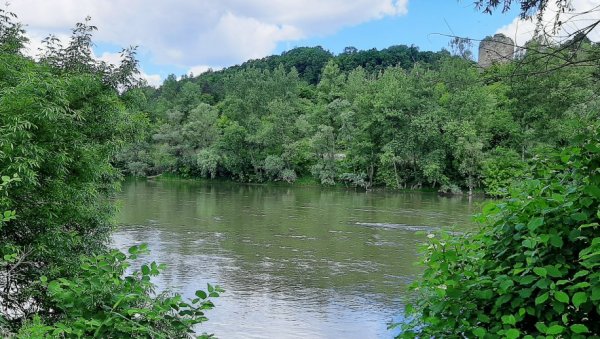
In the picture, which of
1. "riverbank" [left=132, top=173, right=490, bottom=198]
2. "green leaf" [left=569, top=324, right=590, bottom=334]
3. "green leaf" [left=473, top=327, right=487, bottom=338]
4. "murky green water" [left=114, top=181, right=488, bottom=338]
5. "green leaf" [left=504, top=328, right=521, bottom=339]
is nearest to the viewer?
"green leaf" [left=569, top=324, right=590, bottom=334]

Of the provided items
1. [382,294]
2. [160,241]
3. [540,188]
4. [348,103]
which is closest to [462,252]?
[540,188]

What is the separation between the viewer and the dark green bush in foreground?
2398 millimetres

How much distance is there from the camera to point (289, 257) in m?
15.6

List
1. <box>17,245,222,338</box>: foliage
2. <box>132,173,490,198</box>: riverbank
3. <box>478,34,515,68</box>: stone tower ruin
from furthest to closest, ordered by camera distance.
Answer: <box>132,173,490,198</box>: riverbank
<box>478,34,515,68</box>: stone tower ruin
<box>17,245,222,338</box>: foliage

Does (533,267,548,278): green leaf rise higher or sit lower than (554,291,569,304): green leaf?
higher

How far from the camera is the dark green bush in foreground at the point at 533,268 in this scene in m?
2.40

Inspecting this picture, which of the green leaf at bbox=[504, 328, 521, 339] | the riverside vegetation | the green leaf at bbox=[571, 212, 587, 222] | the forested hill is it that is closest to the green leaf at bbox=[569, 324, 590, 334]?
the riverside vegetation

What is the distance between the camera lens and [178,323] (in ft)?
9.83

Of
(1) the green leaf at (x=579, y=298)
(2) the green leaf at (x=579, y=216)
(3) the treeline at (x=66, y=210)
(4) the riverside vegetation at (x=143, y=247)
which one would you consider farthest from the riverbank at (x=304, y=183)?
(1) the green leaf at (x=579, y=298)

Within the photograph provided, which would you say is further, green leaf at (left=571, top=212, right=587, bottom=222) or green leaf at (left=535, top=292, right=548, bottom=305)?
green leaf at (left=571, top=212, right=587, bottom=222)

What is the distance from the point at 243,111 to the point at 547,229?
54231 mm

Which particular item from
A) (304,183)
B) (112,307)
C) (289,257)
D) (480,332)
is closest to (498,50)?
(480,332)

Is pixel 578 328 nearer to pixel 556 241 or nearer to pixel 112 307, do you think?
pixel 556 241

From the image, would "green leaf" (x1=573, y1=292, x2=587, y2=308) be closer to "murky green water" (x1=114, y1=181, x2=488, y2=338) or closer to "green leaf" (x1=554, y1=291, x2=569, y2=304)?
"green leaf" (x1=554, y1=291, x2=569, y2=304)
